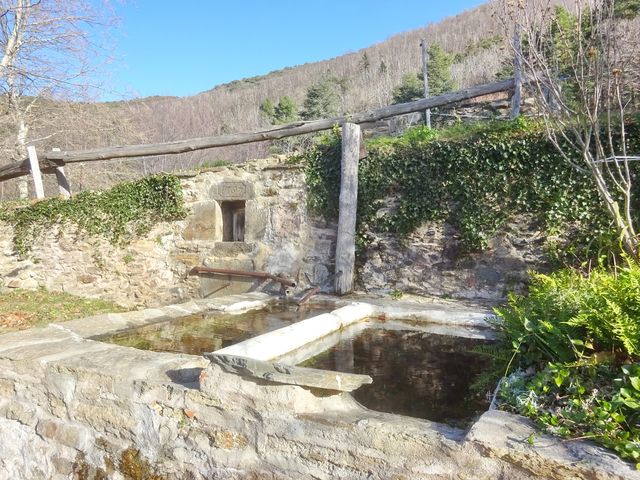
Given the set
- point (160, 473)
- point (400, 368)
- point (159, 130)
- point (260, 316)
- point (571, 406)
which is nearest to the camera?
point (571, 406)

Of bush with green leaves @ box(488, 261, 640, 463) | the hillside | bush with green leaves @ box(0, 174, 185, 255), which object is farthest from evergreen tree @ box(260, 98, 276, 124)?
bush with green leaves @ box(488, 261, 640, 463)

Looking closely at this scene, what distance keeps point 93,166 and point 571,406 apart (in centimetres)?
1571

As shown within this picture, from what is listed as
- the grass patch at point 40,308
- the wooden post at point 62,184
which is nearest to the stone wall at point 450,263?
the grass patch at point 40,308

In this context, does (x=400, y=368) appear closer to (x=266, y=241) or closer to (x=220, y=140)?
(x=266, y=241)

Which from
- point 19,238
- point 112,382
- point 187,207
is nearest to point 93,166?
point 19,238

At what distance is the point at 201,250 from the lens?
6910mm

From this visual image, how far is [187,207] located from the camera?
276 inches

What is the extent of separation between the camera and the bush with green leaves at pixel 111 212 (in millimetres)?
7047

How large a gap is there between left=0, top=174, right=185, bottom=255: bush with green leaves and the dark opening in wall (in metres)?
0.69

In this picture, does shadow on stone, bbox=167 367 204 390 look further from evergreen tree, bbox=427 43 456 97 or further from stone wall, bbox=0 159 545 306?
evergreen tree, bbox=427 43 456 97

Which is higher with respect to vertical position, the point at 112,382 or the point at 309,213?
the point at 309,213

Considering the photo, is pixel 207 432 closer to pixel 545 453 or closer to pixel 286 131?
pixel 545 453

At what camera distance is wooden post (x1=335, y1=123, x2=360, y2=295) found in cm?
593

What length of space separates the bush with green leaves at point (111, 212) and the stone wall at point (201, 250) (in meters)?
0.15
